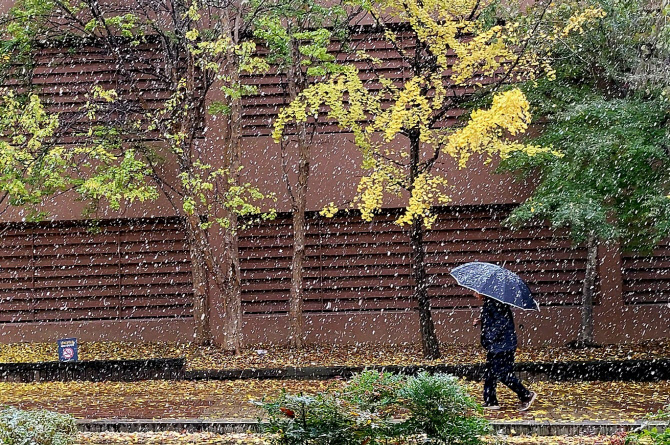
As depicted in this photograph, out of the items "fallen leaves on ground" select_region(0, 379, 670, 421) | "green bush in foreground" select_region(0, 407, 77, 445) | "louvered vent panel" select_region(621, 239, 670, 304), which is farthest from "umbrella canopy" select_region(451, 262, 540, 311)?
"louvered vent panel" select_region(621, 239, 670, 304)

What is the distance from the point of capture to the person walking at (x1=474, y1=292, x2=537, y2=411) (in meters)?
10.2

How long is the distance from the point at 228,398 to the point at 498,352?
4.09m

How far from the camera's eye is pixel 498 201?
17125 mm

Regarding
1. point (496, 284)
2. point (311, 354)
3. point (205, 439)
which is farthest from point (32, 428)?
point (311, 354)

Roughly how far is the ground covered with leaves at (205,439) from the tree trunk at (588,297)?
25.5 ft

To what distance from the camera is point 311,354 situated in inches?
637

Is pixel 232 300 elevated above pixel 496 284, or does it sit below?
below

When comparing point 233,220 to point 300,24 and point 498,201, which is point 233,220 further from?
point 498,201

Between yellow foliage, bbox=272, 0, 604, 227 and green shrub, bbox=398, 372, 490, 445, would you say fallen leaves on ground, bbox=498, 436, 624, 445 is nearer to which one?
green shrub, bbox=398, 372, 490, 445

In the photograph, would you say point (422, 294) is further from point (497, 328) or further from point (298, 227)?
point (497, 328)

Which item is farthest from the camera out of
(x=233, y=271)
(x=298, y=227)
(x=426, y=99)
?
(x=298, y=227)

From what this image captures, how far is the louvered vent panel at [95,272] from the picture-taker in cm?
1808

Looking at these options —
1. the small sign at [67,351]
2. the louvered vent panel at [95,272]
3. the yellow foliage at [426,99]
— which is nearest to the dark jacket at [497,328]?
the yellow foliage at [426,99]

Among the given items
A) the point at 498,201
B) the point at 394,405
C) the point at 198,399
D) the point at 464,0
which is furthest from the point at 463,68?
the point at 394,405
